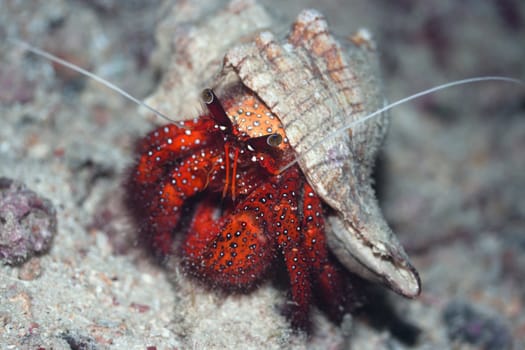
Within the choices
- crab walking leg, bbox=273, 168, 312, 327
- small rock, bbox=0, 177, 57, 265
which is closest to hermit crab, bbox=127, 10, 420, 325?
crab walking leg, bbox=273, 168, 312, 327

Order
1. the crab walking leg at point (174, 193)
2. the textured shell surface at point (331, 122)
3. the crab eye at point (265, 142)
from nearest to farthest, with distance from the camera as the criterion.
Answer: the crab eye at point (265, 142) < the textured shell surface at point (331, 122) < the crab walking leg at point (174, 193)

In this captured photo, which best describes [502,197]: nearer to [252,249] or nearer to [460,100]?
[460,100]

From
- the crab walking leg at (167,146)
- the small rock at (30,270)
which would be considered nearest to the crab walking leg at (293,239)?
the crab walking leg at (167,146)

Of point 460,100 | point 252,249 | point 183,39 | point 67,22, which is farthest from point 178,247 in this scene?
point 460,100

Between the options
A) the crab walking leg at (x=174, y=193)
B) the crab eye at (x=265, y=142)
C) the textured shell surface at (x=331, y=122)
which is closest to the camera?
the crab eye at (x=265, y=142)

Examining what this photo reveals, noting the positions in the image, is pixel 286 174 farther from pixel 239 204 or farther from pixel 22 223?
pixel 22 223

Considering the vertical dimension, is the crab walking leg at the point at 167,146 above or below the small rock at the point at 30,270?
above

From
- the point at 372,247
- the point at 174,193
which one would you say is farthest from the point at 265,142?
the point at 372,247

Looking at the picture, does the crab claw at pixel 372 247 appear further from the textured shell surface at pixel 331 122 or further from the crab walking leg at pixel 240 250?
the crab walking leg at pixel 240 250
